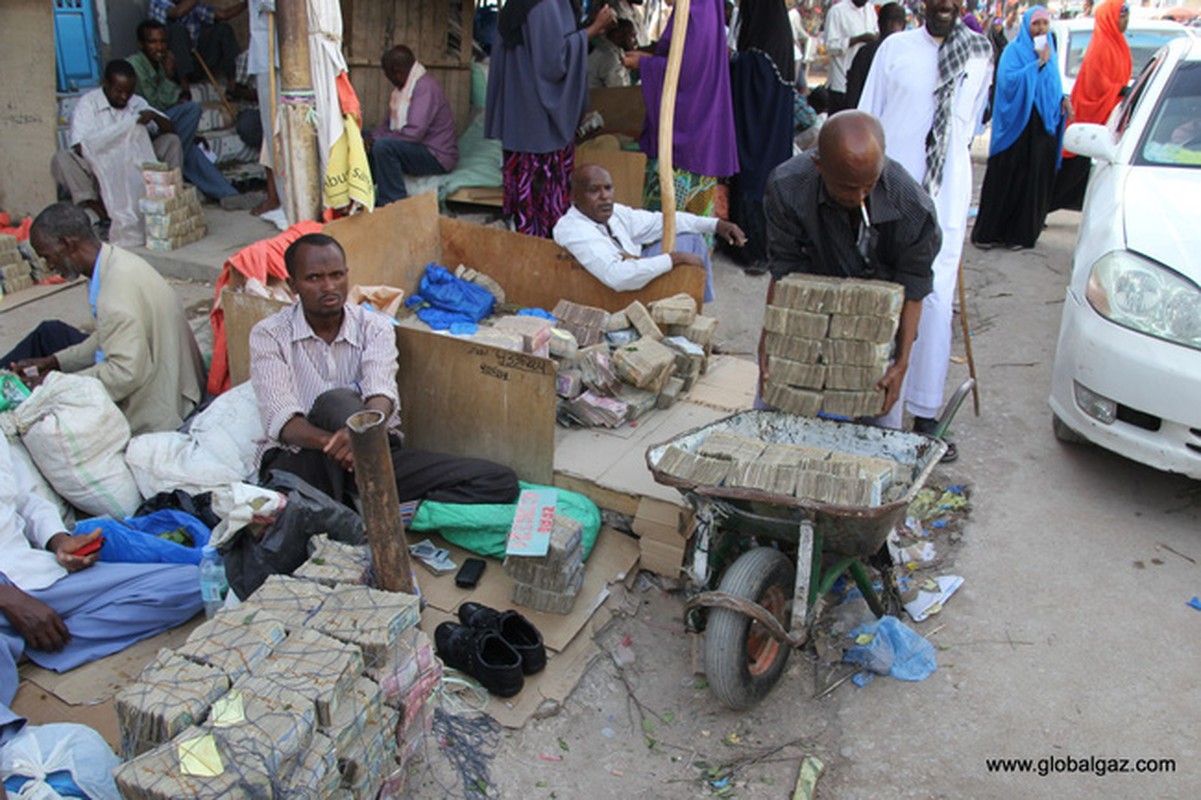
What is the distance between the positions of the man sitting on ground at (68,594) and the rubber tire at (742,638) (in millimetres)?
1999

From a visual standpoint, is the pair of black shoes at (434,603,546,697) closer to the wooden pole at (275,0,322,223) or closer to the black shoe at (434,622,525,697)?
the black shoe at (434,622,525,697)

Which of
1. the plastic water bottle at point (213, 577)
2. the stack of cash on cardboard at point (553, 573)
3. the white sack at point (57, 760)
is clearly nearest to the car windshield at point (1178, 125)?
the stack of cash on cardboard at point (553, 573)

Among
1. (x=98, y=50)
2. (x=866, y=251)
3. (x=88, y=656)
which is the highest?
(x=98, y=50)

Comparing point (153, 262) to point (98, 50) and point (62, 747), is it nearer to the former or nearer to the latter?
point (98, 50)

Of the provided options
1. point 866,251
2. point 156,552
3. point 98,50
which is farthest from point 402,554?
point 98,50

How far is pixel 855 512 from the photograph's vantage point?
3.00 meters

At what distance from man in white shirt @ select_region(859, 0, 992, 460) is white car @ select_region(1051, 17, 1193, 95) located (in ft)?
22.4

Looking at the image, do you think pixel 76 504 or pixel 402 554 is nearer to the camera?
pixel 402 554

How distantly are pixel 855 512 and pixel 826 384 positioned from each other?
804 millimetres

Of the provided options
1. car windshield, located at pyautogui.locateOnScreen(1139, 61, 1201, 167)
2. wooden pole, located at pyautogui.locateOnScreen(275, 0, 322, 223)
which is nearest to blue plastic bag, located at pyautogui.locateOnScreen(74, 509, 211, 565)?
wooden pole, located at pyautogui.locateOnScreen(275, 0, 322, 223)

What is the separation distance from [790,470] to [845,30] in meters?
8.47

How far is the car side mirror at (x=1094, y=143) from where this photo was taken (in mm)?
5367

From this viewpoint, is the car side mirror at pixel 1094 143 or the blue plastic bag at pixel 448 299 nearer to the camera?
the car side mirror at pixel 1094 143

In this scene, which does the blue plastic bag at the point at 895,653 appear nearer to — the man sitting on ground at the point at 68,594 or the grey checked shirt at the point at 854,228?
the grey checked shirt at the point at 854,228
